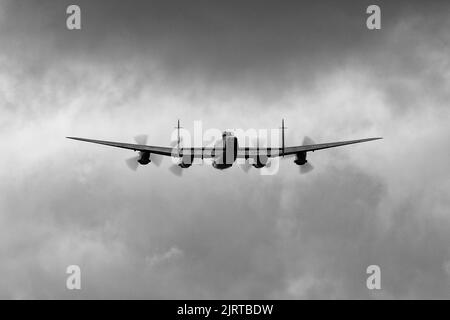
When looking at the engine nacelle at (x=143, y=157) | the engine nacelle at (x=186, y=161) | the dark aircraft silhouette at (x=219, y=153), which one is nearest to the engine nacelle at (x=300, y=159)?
the dark aircraft silhouette at (x=219, y=153)

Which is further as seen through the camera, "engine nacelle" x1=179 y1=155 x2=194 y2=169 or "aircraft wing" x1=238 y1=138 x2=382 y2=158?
"aircraft wing" x1=238 y1=138 x2=382 y2=158

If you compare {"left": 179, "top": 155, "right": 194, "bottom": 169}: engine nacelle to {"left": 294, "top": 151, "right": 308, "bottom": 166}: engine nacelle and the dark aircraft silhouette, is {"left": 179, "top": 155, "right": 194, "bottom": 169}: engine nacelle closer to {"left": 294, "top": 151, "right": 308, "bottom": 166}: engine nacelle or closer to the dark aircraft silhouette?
the dark aircraft silhouette

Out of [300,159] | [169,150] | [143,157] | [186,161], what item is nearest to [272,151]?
[300,159]

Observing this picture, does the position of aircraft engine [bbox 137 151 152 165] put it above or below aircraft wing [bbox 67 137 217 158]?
below

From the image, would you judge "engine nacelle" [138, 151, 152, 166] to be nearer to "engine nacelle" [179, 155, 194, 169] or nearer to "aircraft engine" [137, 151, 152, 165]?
"aircraft engine" [137, 151, 152, 165]

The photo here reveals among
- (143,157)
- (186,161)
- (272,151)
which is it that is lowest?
(186,161)

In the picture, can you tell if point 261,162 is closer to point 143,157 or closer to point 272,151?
point 272,151

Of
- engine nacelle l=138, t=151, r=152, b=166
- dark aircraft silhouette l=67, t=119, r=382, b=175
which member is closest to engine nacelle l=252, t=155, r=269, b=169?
dark aircraft silhouette l=67, t=119, r=382, b=175

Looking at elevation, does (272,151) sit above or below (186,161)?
above
